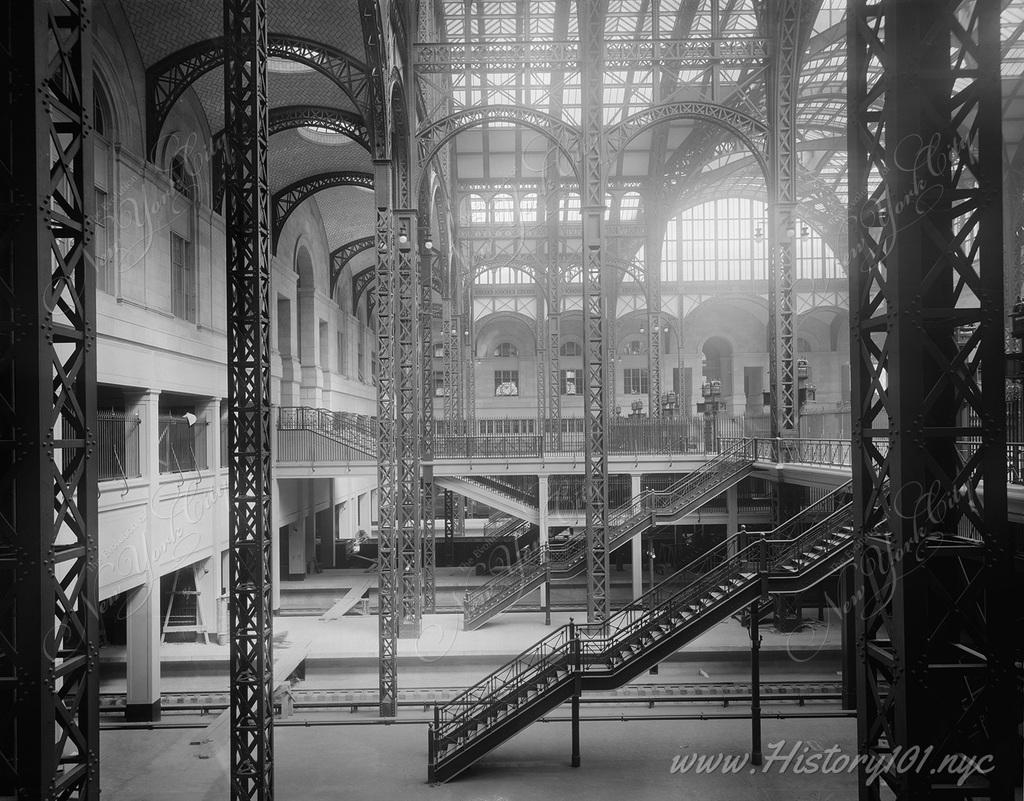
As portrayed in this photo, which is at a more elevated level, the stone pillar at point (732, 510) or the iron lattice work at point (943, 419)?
the iron lattice work at point (943, 419)

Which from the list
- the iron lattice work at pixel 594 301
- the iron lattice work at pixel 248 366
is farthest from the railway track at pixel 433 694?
the iron lattice work at pixel 248 366

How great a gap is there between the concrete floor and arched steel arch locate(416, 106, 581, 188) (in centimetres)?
1336

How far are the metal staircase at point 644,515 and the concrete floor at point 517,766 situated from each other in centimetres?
784

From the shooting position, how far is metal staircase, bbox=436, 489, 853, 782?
13695 millimetres

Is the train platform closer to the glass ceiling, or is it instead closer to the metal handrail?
the metal handrail

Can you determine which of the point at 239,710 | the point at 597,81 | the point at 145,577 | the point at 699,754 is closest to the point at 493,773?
the point at 699,754

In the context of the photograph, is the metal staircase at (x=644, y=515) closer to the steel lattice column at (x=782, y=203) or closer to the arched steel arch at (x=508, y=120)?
the steel lattice column at (x=782, y=203)

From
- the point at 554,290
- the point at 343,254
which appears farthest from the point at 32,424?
the point at 343,254

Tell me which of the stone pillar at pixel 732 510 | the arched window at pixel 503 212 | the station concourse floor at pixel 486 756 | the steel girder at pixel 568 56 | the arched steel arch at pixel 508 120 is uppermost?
the arched window at pixel 503 212

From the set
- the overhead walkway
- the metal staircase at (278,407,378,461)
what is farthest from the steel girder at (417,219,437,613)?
the metal staircase at (278,407,378,461)

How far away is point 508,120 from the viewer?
21.3m

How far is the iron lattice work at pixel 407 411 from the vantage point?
1917cm

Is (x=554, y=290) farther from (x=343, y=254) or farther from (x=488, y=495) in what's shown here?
(x=343, y=254)

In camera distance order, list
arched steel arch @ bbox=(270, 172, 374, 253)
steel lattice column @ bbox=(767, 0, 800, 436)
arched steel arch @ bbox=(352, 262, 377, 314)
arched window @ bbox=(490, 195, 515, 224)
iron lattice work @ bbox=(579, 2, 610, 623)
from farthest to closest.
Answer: arched steel arch @ bbox=(352, 262, 377, 314) → arched window @ bbox=(490, 195, 515, 224) → arched steel arch @ bbox=(270, 172, 374, 253) → steel lattice column @ bbox=(767, 0, 800, 436) → iron lattice work @ bbox=(579, 2, 610, 623)
